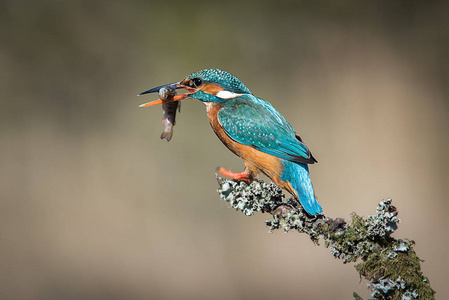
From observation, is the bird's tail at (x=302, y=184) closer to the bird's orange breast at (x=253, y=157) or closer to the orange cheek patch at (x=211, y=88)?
the bird's orange breast at (x=253, y=157)

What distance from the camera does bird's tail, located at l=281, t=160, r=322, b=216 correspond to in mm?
1208

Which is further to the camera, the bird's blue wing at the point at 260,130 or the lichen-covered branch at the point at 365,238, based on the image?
the bird's blue wing at the point at 260,130

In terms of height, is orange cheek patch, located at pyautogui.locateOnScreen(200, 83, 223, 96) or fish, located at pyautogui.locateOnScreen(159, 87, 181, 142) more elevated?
orange cheek patch, located at pyautogui.locateOnScreen(200, 83, 223, 96)

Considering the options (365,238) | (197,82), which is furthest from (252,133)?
(365,238)

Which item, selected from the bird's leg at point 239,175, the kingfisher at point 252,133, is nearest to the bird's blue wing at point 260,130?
the kingfisher at point 252,133

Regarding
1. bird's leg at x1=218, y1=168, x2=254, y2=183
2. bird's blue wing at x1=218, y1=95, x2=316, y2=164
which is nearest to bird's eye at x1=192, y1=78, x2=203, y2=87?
bird's blue wing at x1=218, y1=95, x2=316, y2=164

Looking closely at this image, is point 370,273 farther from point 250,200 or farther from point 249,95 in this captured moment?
point 249,95

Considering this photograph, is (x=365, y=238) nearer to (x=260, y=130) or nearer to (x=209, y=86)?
(x=260, y=130)

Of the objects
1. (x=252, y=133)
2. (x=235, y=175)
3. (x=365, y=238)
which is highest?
(x=252, y=133)

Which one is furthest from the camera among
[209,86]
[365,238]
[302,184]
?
[209,86]

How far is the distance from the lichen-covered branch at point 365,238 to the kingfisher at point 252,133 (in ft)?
0.23

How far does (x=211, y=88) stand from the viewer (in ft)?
4.64

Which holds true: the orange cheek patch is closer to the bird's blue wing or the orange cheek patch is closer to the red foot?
the bird's blue wing

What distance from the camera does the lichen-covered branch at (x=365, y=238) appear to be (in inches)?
40.7
